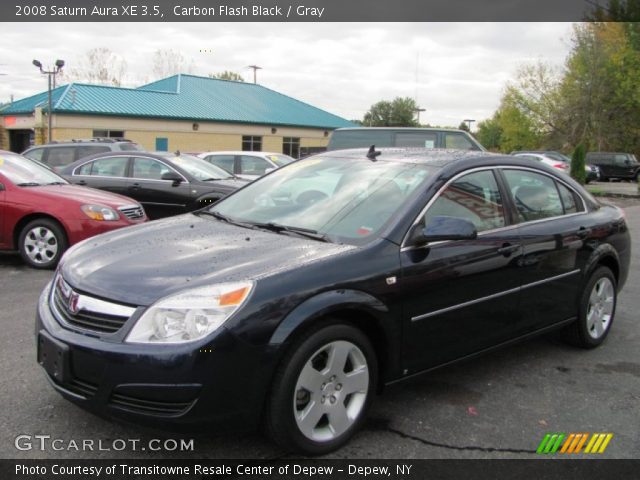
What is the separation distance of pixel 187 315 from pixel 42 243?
16.9 ft

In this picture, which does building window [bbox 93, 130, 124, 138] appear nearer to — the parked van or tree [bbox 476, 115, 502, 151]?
the parked van

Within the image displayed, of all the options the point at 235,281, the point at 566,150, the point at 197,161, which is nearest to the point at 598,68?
the point at 566,150

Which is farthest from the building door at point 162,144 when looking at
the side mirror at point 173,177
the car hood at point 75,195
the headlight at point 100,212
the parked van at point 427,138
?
the headlight at point 100,212

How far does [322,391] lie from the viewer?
294 centimetres

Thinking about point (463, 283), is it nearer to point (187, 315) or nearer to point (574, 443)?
point (574, 443)

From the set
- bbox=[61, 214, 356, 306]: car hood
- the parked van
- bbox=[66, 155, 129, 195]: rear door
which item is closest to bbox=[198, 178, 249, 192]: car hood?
bbox=[66, 155, 129, 195]: rear door

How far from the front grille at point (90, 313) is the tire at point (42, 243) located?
4.28 meters

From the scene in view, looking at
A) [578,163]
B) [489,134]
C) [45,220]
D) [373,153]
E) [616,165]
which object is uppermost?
[489,134]

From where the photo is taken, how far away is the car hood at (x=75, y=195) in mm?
7043

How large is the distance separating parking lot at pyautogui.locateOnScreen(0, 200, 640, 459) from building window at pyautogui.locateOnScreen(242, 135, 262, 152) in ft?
117

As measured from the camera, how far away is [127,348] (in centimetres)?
261

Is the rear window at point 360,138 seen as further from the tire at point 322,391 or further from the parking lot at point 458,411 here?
the tire at point 322,391

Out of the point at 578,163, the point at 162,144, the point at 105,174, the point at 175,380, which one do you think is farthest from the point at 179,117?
the point at 175,380

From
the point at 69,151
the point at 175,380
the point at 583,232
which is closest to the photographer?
the point at 175,380
